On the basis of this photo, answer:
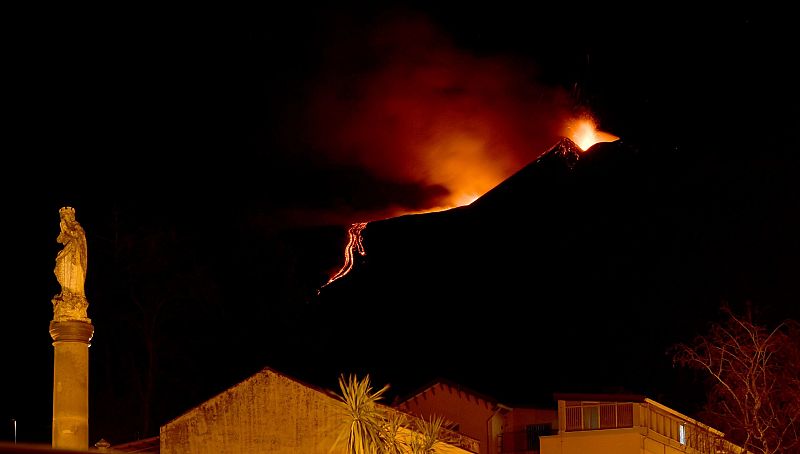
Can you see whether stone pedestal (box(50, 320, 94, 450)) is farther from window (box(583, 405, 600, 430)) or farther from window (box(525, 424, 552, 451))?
window (box(525, 424, 552, 451))

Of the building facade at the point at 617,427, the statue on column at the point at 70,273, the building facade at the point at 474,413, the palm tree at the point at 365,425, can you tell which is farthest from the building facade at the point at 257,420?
the building facade at the point at 474,413

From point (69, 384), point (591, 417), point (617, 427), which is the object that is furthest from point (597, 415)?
point (69, 384)

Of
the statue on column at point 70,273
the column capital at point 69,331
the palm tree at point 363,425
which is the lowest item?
the palm tree at point 363,425

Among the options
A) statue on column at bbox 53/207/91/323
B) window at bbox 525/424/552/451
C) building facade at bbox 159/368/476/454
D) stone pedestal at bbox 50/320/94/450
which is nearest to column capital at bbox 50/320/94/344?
stone pedestal at bbox 50/320/94/450

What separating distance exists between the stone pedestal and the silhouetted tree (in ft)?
67.6

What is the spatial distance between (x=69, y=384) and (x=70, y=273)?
244 cm

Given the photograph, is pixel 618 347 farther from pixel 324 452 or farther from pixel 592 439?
pixel 324 452

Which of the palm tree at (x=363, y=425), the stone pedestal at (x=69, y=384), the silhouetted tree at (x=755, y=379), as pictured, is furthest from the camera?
the silhouetted tree at (x=755, y=379)

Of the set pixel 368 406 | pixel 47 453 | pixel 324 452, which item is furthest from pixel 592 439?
pixel 47 453

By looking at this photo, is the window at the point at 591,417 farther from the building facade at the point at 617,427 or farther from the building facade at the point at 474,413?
the building facade at the point at 474,413

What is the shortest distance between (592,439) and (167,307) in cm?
2287

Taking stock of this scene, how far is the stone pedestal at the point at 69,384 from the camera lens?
22.5 metres

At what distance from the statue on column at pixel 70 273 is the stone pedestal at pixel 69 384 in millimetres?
230

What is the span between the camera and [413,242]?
3844 inches
